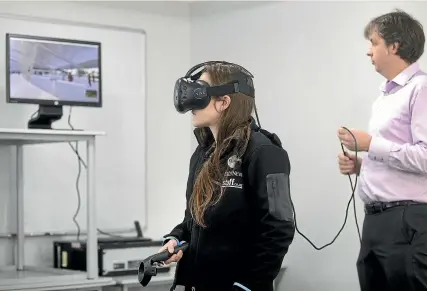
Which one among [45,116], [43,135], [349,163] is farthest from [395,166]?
[45,116]

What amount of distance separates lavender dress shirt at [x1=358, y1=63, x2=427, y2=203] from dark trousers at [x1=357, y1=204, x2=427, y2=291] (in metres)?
0.07

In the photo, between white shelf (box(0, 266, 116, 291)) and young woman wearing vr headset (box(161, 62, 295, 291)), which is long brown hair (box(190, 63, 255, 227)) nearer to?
young woman wearing vr headset (box(161, 62, 295, 291))

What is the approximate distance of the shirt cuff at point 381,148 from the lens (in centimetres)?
246

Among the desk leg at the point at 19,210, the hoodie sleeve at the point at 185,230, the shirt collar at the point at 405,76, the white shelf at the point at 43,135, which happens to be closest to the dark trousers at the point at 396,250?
the shirt collar at the point at 405,76

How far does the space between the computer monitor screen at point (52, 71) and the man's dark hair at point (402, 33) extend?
5.95ft

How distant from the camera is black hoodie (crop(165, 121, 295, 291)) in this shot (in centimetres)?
203

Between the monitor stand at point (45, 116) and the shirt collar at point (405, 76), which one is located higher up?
the shirt collar at point (405, 76)

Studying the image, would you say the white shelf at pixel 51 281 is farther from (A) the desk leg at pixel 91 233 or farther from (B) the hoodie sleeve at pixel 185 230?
(B) the hoodie sleeve at pixel 185 230

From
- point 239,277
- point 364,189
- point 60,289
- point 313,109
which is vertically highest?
point 313,109

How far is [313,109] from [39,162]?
1.63 m

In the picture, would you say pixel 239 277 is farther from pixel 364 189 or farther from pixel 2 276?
pixel 2 276

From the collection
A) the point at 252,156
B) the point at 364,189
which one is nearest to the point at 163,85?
the point at 364,189

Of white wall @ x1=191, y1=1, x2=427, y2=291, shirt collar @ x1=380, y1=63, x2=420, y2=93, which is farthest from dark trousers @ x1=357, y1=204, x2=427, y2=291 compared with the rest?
white wall @ x1=191, y1=1, x2=427, y2=291

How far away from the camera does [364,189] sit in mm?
2631
